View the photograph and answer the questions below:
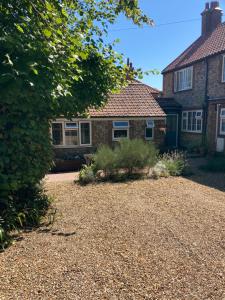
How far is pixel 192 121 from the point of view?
1678 centimetres

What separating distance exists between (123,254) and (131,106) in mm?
→ 11651

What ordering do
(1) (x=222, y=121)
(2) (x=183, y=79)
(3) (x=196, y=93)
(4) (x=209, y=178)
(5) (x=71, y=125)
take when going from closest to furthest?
(4) (x=209, y=178) < (5) (x=71, y=125) < (1) (x=222, y=121) < (3) (x=196, y=93) < (2) (x=183, y=79)

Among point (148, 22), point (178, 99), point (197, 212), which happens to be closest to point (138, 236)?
point (197, 212)

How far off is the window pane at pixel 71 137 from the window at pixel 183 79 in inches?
351

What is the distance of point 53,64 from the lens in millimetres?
3744

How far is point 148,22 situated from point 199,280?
496 cm

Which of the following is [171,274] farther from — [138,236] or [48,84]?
[48,84]

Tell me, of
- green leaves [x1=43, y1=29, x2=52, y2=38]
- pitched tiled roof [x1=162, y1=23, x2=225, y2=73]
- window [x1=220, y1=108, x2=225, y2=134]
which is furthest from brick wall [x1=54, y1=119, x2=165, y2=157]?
green leaves [x1=43, y1=29, x2=52, y2=38]

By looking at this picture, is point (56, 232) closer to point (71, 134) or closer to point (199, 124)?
point (71, 134)

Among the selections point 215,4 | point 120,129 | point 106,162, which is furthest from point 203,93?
point 106,162

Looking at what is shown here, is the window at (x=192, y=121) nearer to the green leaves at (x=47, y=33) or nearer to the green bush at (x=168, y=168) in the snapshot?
the green bush at (x=168, y=168)

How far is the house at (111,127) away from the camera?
13.3 metres

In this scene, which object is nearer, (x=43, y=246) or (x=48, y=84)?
(x=48, y=84)

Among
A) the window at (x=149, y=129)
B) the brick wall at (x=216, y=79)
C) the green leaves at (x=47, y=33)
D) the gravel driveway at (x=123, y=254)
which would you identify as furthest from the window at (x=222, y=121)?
the green leaves at (x=47, y=33)
